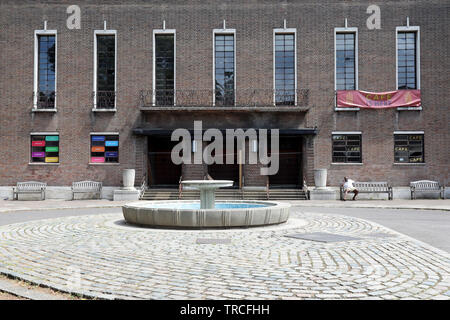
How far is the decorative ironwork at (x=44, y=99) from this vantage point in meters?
25.6

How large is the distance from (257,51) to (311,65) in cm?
331

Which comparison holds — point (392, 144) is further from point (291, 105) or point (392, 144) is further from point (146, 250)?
point (146, 250)

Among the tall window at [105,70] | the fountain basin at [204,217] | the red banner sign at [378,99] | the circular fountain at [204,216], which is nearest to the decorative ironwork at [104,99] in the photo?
the tall window at [105,70]

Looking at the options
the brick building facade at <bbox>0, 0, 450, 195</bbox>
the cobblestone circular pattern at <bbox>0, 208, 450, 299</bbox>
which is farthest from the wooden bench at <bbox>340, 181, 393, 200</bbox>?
the cobblestone circular pattern at <bbox>0, 208, 450, 299</bbox>

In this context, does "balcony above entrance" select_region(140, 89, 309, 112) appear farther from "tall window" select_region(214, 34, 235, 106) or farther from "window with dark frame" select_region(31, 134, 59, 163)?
"window with dark frame" select_region(31, 134, 59, 163)

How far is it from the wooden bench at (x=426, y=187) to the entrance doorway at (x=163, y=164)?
13.9 m

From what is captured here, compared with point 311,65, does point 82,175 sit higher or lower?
lower

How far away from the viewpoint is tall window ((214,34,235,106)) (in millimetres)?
25484

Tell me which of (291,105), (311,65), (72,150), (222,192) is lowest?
(222,192)

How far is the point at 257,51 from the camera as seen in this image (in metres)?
25.4

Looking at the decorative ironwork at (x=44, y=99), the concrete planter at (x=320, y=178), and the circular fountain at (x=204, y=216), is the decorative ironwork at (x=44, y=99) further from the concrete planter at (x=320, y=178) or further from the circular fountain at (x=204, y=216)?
the circular fountain at (x=204, y=216)

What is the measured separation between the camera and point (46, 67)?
2597cm
